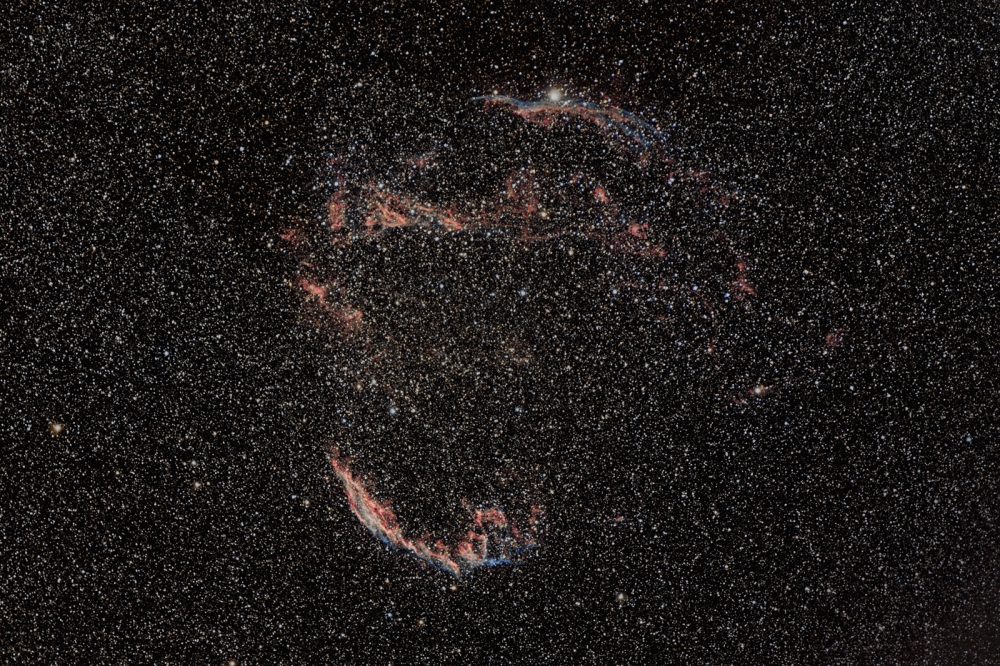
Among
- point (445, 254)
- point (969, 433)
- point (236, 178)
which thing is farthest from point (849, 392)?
point (236, 178)

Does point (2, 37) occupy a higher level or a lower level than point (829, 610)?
higher

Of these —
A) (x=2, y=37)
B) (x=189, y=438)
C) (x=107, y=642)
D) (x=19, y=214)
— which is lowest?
(x=107, y=642)

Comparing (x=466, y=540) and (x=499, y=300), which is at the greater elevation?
(x=499, y=300)

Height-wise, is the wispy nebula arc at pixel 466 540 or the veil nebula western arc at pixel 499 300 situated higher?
the veil nebula western arc at pixel 499 300

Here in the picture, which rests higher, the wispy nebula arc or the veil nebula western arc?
the veil nebula western arc

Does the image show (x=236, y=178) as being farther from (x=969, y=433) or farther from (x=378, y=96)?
(x=969, y=433)
